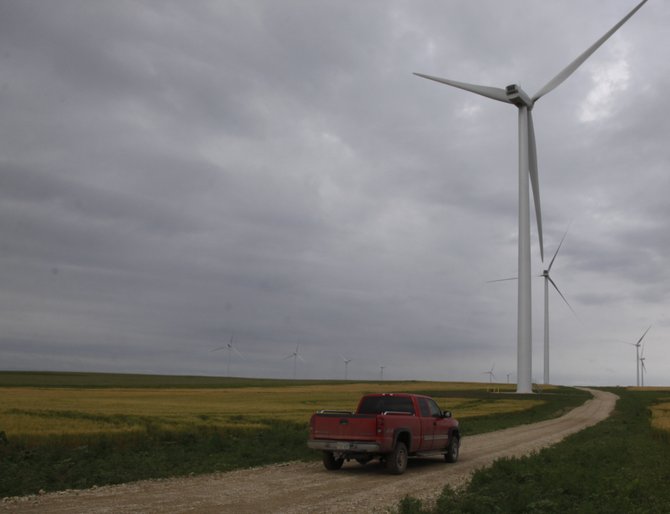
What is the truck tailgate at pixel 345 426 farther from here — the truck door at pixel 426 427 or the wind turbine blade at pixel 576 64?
the wind turbine blade at pixel 576 64

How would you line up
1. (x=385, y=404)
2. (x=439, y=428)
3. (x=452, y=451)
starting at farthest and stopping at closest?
(x=452, y=451) < (x=439, y=428) < (x=385, y=404)

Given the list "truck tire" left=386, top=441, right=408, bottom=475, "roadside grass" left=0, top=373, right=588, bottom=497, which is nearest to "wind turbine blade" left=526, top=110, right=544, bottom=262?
"roadside grass" left=0, top=373, right=588, bottom=497

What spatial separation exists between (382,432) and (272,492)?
15.0ft

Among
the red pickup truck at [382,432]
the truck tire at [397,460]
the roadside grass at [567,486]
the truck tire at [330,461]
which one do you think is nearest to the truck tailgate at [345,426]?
the red pickup truck at [382,432]

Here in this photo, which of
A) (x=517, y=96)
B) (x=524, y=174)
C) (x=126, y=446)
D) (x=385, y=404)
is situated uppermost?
(x=517, y=96)

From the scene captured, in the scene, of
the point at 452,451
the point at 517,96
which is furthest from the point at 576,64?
the point at 452,451

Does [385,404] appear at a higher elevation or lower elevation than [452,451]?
higher

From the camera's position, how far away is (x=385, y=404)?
22422 mm

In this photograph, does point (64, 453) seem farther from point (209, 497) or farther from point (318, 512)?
point (318, 512)

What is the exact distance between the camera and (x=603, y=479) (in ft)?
53.9

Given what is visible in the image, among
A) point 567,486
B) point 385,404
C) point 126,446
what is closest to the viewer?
point 567,486

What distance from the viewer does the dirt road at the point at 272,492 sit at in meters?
14.0

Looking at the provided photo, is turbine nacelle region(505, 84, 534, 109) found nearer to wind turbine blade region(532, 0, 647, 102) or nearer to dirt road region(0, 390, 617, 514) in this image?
wind turbine blade region(532, 0, 647, 102)

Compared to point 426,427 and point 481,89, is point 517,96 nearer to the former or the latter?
point 481,89
